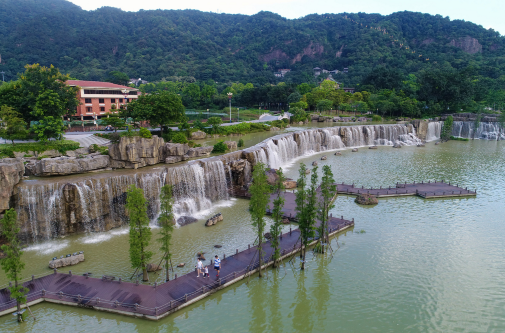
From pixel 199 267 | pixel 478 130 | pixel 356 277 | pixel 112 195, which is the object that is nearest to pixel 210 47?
pixel 478 130

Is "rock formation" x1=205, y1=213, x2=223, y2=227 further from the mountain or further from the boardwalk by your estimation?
the mountain

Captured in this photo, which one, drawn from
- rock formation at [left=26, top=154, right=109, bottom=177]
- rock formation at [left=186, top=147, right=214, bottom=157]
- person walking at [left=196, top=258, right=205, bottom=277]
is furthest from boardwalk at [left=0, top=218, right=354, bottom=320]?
rock formation at [left=186, top=147, right=214, bottom=157]

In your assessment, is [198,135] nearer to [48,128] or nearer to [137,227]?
[48,128]

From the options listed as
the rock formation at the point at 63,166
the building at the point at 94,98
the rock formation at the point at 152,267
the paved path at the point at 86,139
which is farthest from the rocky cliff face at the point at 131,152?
the building at the point at 94,98

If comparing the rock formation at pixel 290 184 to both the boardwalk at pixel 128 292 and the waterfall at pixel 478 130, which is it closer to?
the boardwalk at pixel 128 292

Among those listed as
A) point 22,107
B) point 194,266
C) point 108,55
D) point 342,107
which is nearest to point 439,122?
point 342,107
